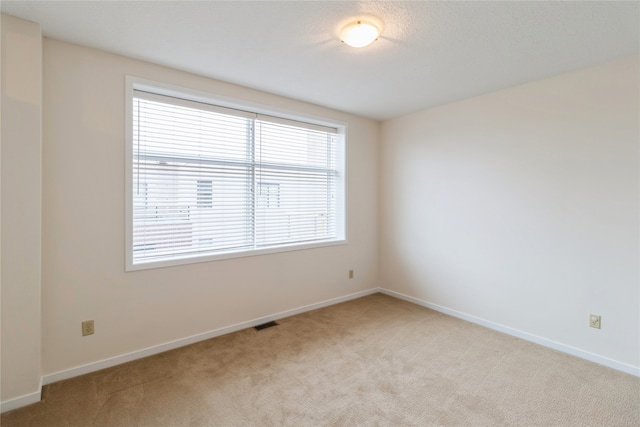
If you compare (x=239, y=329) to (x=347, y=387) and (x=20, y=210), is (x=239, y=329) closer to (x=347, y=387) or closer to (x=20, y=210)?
(x=347, y=387)

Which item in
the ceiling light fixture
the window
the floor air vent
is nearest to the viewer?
the ceiling light fixture

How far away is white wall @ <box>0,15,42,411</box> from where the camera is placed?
187 centimetres

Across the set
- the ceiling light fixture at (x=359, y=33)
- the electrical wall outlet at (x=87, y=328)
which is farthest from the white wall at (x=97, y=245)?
the ceiling light fixture at (x=359, y=33)

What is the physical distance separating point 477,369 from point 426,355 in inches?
15.4

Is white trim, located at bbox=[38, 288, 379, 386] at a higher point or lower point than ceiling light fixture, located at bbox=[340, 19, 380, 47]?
lower

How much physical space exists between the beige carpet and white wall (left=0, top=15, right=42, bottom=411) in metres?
0.30

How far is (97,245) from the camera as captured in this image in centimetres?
233

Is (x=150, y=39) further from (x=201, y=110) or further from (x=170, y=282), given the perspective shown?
(x=170, y=282)

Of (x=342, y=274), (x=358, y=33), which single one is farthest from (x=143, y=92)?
(x=342, y=274)

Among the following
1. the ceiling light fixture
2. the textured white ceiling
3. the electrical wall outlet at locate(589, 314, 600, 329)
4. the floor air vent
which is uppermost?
the textured white ceiling

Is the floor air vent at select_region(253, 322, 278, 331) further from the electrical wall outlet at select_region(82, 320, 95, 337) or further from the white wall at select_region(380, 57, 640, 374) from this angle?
the white wall at select_region(380, 57, 640, 374)

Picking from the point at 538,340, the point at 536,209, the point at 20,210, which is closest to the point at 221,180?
the point at 20,210

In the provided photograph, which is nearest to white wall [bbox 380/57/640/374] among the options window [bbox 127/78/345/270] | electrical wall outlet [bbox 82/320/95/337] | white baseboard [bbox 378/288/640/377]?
white baseboard [bbox 378/288/640/377]

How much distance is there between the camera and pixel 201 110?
9.47 ft
